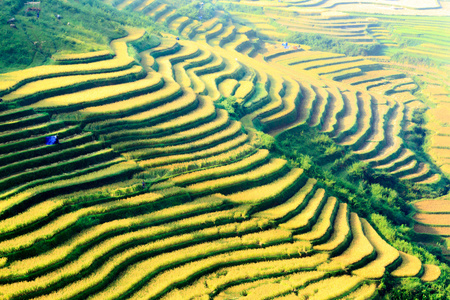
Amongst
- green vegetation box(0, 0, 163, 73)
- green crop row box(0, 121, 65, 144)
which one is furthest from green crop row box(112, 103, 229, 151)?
green vegetation box(0, 0, 163, 73)

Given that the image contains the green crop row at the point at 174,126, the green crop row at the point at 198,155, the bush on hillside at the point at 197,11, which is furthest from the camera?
the bush on hillside at the point at 197,11

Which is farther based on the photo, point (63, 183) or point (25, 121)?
point (25, 121)

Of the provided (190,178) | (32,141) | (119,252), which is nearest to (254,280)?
(119,252)

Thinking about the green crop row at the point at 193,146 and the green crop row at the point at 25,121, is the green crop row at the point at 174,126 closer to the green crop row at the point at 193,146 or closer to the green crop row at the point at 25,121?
the green crop row at the point at 193,146

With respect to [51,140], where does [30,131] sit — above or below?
above

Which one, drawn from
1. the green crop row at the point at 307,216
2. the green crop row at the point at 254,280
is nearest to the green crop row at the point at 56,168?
the green crop row at the point at 254,280

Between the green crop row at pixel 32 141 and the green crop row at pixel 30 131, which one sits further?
the green crop row at pixel 30 131

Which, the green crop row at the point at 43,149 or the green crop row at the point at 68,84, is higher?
the green crop row at the point at 68,84

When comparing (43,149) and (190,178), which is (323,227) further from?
(43,149)

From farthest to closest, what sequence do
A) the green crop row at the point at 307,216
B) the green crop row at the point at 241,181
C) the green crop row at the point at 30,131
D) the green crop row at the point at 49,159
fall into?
the green crop row at the point at 241,181, the green crop row at the point at 307,216, the green crop row at the point at 30,131, the green crop row at the point at 49,159
